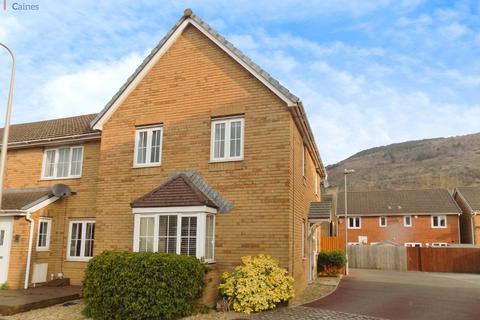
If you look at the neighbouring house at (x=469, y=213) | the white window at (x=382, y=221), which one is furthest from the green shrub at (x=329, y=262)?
the neighbouring house at (x=469, y=213)

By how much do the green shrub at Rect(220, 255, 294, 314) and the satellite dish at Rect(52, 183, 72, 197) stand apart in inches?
342

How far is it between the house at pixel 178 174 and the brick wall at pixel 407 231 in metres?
30.9

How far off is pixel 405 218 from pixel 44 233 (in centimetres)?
3915

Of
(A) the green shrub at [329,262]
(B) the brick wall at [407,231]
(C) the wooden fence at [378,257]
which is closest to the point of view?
(A) the green shrub at [329,262]

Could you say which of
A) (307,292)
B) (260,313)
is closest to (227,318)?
(260,313)

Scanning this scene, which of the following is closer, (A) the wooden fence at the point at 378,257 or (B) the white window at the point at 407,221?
(A) the wooden fence at the point at 378,257

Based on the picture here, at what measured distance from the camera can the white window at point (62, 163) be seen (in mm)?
18016

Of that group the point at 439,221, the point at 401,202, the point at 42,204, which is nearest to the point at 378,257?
the point at 439,221

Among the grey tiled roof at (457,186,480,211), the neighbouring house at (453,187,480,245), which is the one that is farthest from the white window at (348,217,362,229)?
the grey tiled roof at (457,186,480,211)

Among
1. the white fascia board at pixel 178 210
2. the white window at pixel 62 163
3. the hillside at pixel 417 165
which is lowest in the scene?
the white fascia board at pixel 178 210

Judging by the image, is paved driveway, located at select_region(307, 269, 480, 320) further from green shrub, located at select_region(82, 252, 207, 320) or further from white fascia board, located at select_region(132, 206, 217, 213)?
→ white fascia board, located at select_region(132, 206, 217, 213)

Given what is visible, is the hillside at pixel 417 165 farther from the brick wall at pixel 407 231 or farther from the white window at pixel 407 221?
the brick wall at pixel 407 231

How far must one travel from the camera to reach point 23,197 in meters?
17.4

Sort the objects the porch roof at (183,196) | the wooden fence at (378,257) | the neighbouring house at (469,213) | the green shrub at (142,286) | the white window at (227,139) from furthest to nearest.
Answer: the neighbouring house at (469,213), the wooden fence at (378,257), the white window at (227,139), the porch roof at (183,196), the green shrub at (142,286)
